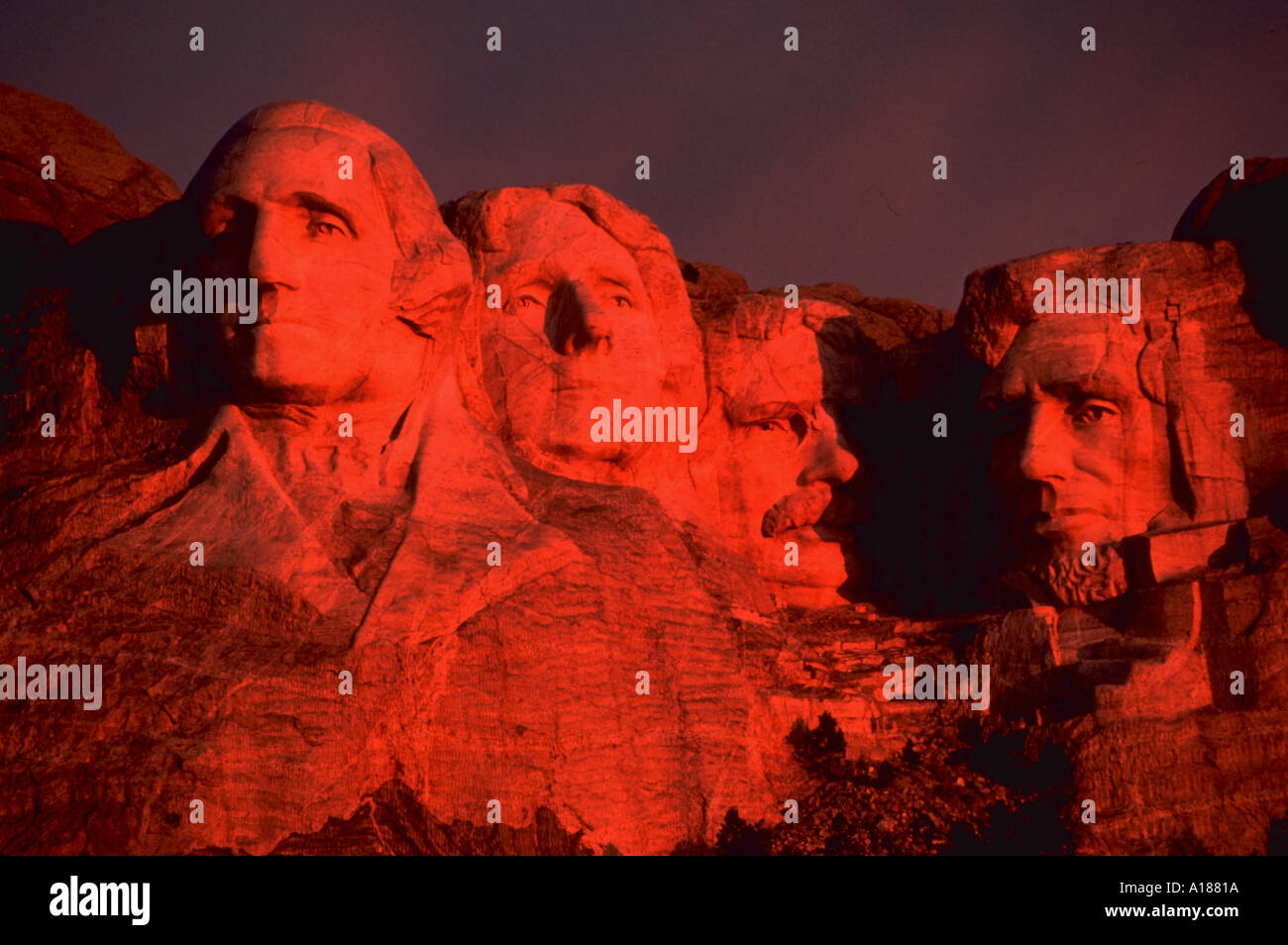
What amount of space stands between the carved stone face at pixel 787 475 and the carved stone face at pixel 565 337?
1266mm

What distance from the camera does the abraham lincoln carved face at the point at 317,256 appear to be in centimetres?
1195

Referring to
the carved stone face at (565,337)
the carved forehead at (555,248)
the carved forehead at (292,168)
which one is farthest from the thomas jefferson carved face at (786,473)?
the carved forehead at (292,168)

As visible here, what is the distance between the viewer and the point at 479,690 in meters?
11.2

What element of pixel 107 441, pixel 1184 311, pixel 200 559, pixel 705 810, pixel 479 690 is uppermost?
pixel 1184 311

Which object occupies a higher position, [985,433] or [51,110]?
[51,110]

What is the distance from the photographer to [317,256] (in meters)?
12.1

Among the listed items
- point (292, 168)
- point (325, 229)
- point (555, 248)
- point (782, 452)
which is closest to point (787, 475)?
point (782, 452)

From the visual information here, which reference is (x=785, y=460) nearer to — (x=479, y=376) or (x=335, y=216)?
(x=479, y=376)

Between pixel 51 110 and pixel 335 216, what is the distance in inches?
160

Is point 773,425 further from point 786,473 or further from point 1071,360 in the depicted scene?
point 1071,360

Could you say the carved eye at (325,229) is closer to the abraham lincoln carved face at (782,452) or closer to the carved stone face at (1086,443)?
the abraham lincoln carved face at (782,452)

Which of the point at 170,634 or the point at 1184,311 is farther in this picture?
the point at 1184,311

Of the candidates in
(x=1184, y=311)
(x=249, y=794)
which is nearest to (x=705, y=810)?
(x=249, y=794)

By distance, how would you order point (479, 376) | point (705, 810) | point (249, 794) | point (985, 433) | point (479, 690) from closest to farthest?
point (249, 794), point (479, 690), point (705, 810), point (479, 376), point (985, 433)
